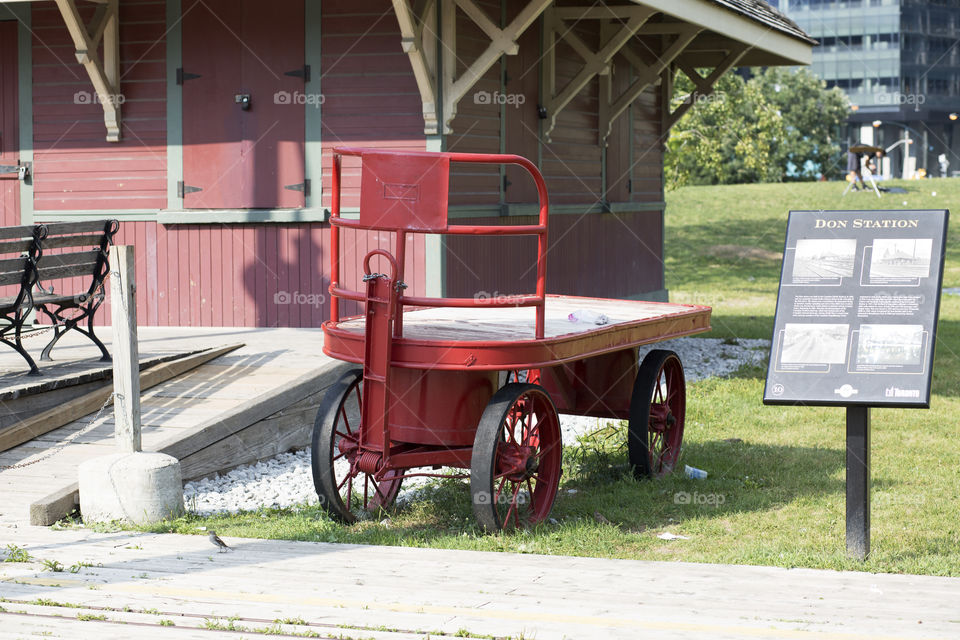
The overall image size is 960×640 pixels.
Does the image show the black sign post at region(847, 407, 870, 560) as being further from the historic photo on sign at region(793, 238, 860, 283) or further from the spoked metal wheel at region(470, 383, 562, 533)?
the spoked metal wheel at region(470, 383, 562, 533)

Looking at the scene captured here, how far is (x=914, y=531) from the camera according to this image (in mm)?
6551

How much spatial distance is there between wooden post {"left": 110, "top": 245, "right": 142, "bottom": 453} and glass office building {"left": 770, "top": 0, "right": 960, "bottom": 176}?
8903cm

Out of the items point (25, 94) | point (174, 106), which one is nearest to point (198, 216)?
point (174, 106)

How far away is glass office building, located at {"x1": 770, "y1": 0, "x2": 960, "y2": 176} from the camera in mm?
91812

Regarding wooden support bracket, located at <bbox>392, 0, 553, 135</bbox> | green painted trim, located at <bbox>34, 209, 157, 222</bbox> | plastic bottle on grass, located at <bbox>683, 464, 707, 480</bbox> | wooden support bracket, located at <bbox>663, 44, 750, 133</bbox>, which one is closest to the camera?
plastic bottle on grass, located at <bbox>683, 464, 707, 480</bbox>

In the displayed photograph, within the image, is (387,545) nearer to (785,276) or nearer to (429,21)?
(785,276)

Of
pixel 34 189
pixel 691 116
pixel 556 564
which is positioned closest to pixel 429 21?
pixel 34 189

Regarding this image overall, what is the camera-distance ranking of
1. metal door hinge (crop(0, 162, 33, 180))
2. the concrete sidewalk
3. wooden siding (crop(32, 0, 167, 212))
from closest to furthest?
the concrete sidewalk
wooden siding (crop(32, 0, 167, 212))
metal door hinge (crop(0, 162, 33, 180))

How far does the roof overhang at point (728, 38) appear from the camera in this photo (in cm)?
1216

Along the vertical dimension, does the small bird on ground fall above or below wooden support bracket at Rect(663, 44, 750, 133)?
below

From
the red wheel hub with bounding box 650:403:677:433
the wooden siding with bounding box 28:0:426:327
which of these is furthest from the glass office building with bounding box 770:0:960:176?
the red wheel hub with bounding box 650:403:677:433

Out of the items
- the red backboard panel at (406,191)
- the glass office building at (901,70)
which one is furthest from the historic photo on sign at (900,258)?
the glass office building at (901,70)

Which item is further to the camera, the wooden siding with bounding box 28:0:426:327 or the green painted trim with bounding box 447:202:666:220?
the green painted trim with bounding box 447:202:666:220

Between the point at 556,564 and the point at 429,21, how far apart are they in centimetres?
614
